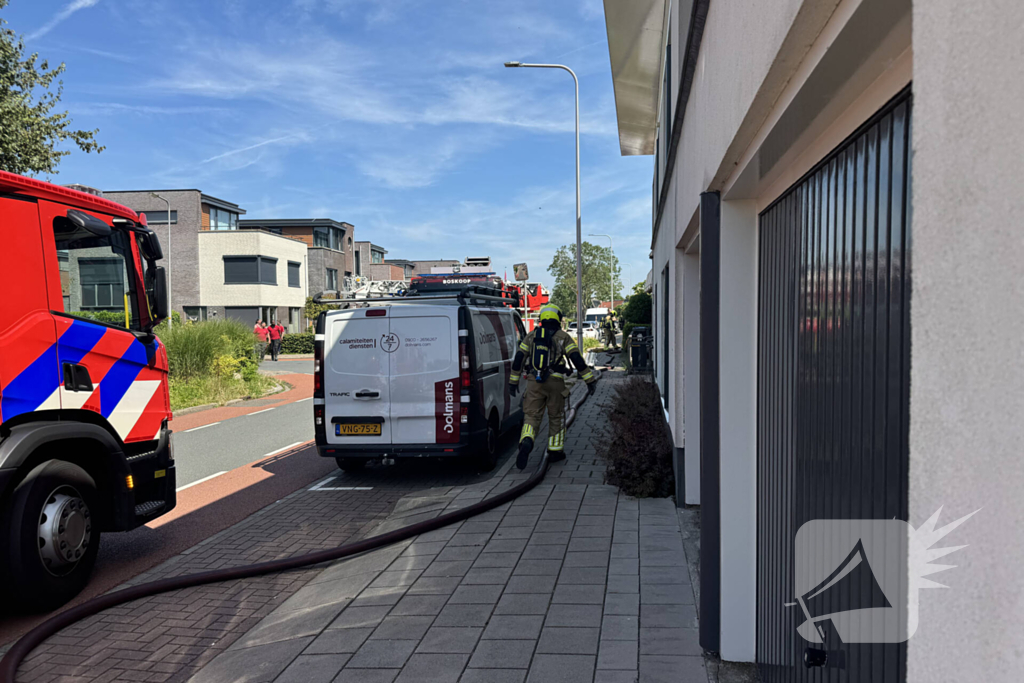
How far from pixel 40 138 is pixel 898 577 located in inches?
747

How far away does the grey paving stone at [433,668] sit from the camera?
353 cm

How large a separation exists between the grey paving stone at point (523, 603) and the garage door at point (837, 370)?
1.52 metres

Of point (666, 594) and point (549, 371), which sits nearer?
point (666, 594)

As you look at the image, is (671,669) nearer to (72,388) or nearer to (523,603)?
(523,603)

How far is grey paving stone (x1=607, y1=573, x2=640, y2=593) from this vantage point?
15.0 ft

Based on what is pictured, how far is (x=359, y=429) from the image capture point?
8.59 metres

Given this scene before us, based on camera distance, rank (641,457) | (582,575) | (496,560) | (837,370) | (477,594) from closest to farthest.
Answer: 1. (837,370)
2. (477,594)
3. (582,575)
4. (496,560)
5. (641,457)

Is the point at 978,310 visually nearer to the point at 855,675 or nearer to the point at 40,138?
the point at 855,675

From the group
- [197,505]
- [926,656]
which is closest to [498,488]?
[197,505]

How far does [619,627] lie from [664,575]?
88 cm

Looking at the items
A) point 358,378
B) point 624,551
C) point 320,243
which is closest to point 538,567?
point 624,551

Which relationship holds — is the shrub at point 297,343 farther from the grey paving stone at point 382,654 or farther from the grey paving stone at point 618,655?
the grey paving stone at point 618,655

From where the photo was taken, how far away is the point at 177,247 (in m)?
44.8

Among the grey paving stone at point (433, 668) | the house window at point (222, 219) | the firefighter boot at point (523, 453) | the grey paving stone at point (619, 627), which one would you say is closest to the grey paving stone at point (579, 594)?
the grey paving stone at point (619, 627)
